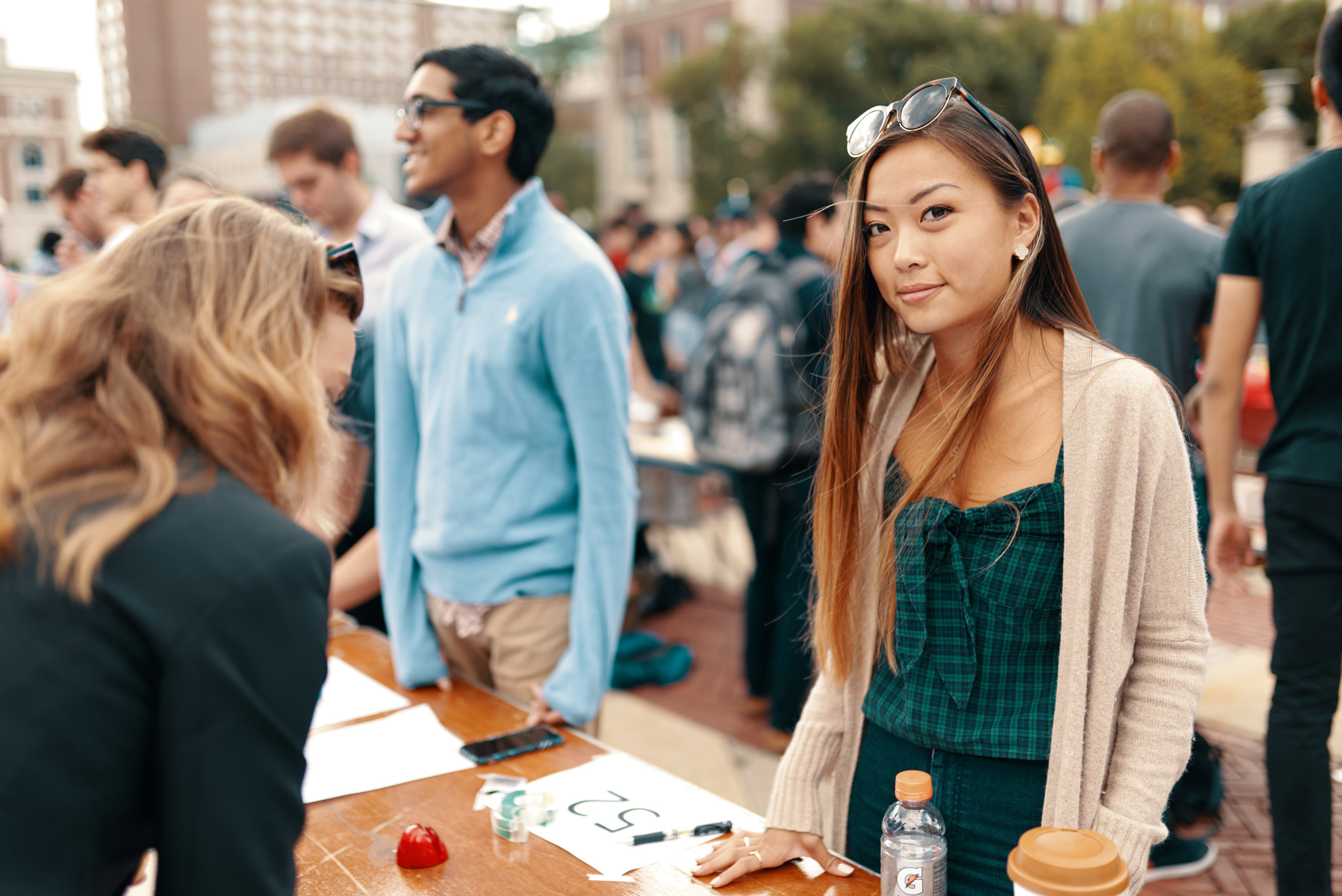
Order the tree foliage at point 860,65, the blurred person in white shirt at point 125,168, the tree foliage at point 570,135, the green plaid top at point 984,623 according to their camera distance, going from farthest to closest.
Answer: the tree foliage at point 570,135 → the tree foliage at point 860,65 → the blurred person in white shirt at point 125,168 → the green plaid top at point 984,623

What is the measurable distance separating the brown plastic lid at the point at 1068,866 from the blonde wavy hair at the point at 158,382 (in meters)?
0.85

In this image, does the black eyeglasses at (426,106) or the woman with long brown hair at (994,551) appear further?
the black eyeglasses at (426,106)

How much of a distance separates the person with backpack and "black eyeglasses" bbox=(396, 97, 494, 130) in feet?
6.07

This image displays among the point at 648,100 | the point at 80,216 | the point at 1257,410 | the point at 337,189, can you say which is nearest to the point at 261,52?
the point at 648,100

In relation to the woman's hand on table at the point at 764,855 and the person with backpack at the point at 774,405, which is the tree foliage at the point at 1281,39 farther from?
the woman's hand on table at the point at 764,855

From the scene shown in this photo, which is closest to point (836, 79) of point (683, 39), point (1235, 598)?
point (683, 39)

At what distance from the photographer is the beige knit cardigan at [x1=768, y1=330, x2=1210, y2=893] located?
1.25m

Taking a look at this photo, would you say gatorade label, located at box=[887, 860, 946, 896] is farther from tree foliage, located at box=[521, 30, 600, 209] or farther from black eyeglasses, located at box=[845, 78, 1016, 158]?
tree foliage, located at box=[521, 30, 600, 209]

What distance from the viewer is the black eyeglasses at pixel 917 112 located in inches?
52.1

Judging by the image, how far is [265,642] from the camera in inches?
33.8

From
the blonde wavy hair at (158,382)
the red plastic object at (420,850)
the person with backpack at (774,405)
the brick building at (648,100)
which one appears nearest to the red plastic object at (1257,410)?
the person with backpack at (774,405)

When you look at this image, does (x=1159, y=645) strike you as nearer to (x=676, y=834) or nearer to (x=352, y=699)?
(x=676, y=834)

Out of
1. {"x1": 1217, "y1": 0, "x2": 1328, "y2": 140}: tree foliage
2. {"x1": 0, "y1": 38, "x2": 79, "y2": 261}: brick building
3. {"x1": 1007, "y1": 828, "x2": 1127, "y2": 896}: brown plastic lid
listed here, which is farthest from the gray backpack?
{"x1": 1217, "y1": 0, "x2": 1328, "y2": 140}: tree foliage

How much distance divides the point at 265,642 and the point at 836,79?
33.8m
